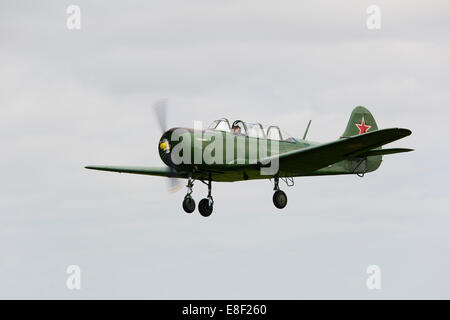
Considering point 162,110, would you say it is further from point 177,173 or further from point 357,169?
point 357,169

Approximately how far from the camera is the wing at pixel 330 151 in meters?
24.9

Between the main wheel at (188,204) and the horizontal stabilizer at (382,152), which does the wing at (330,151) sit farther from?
the main wheel at (188,204)

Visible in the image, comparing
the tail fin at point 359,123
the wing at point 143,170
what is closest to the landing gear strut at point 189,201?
the wing at point 143,170

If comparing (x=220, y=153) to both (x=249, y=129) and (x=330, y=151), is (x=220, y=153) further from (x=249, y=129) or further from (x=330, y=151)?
(x=330, y=151)

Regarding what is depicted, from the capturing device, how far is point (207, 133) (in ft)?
87.0

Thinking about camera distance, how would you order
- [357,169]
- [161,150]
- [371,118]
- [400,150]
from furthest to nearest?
[371,118]
[357,169]
[400,150]
[161,150]

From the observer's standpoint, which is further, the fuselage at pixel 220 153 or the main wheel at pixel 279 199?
the main wheel at pixel 279 199

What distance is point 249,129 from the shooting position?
89.9 feet

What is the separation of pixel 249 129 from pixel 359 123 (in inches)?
236

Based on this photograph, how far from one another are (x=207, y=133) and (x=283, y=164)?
2298 mm

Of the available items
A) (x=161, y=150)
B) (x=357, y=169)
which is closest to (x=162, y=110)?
(x=161, y=150)

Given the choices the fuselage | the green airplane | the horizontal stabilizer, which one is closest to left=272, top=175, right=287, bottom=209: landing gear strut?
the green airplane

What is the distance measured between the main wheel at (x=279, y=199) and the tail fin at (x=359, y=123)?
534 centimetres

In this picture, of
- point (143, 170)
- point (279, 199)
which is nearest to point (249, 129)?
point (279, 199)
